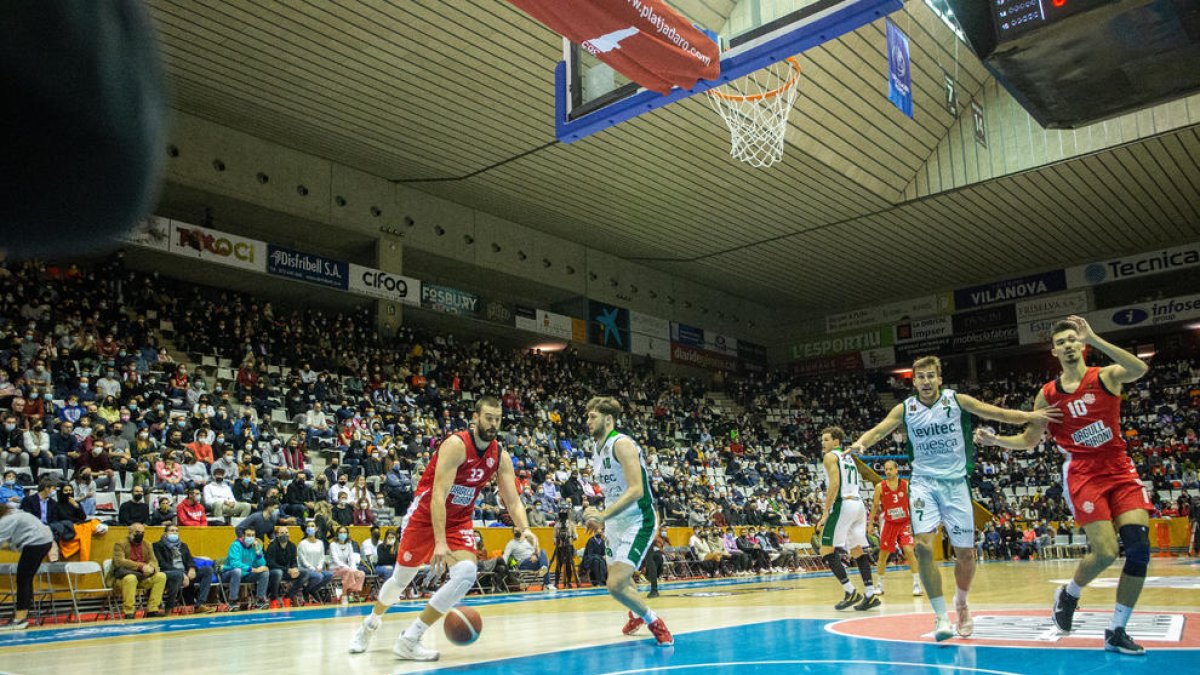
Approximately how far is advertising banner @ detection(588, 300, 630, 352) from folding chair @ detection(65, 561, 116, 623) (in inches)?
788

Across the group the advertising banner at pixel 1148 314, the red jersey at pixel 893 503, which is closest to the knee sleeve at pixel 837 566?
the red jersey at pixel 893 503

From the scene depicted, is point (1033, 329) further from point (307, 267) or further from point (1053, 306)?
point (307, 267)

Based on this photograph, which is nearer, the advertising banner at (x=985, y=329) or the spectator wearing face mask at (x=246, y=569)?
the spectator wearing face mask at (x=246, y=569)

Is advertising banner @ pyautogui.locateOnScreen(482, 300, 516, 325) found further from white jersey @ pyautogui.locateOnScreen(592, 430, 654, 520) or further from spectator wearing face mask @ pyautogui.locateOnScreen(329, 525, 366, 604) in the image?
white jersey @ pyautogui.locateOnScreen(592, 430, 654, 520)

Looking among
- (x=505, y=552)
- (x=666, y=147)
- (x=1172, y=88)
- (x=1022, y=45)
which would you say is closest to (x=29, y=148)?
(x=1022, y=45)

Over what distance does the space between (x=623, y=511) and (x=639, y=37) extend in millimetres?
4586

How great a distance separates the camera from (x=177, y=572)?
12.1m

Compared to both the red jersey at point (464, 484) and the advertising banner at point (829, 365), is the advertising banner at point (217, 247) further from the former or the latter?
the advertising banner at point (829, 365)

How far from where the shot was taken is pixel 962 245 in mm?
30547

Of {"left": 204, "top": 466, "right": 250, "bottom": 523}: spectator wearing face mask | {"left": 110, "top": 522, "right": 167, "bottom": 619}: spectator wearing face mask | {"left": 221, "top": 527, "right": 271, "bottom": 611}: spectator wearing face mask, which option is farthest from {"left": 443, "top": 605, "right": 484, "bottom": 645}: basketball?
{"left": 204, "top": 466, "right": 250, "bottom": 523}: spectator wearing face mask

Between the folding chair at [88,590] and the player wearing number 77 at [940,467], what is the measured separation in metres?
9.74

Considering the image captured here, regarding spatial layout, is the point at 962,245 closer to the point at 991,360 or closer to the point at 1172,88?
the point at 991,360

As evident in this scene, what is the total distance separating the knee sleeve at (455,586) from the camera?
6484 millimetres

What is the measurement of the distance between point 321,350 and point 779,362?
23.8 meters
